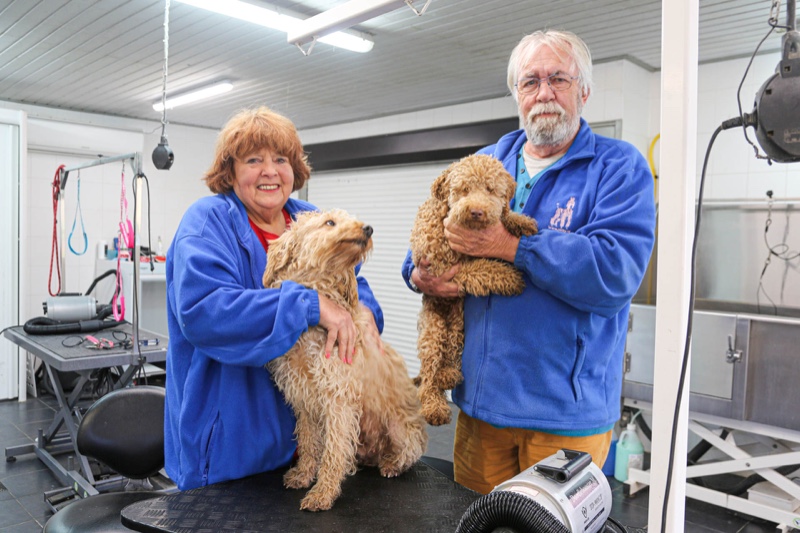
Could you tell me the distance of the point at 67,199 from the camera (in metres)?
7.94

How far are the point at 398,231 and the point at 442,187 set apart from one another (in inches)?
245

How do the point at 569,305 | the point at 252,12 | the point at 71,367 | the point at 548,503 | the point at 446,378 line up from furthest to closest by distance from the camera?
the point at 252,12, the point at 71,367, the point at 446,378, the point at 569,305, the point at 548,503

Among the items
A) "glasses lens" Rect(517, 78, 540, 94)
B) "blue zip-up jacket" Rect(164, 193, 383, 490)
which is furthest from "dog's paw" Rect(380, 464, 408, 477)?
"glasses lens" Rect(517, 78, 540, 94)

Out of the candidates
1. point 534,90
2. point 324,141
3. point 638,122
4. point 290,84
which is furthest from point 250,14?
point 324,141

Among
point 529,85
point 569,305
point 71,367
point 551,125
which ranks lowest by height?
point 71,367

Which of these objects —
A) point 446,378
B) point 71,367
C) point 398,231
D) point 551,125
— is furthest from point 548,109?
point 398,231

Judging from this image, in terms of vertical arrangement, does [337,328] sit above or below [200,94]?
below

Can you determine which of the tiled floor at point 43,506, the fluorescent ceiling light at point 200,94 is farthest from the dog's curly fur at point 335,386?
the fluorescent ceiling light at point 200,94

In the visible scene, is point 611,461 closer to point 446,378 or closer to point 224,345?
point 446,378

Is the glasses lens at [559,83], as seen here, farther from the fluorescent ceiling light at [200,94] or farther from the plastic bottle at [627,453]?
the fluorescent ceiling light at [200,94]

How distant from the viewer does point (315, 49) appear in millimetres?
5180

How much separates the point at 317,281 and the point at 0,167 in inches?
238

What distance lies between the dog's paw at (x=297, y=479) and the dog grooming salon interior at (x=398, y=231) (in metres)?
0.02

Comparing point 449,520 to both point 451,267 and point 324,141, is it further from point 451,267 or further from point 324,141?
A: point 324,141
